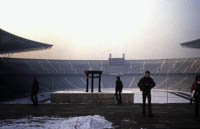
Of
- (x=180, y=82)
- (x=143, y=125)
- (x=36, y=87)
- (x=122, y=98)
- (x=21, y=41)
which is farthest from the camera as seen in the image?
(x=180, y=82)

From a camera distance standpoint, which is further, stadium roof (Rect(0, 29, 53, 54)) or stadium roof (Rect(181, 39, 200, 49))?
stadium roof (Rect(181, 39, 200, 49))

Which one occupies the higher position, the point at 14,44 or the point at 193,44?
the point at 193,44

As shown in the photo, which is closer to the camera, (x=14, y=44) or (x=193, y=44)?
(x=14, y=44)

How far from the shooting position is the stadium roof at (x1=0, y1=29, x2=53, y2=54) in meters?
36.3

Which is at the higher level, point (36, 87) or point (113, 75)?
point (36, 87)

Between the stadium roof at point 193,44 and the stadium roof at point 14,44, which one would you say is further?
the stadium roof at point 193,44

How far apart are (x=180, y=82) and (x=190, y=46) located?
12919 millimetres

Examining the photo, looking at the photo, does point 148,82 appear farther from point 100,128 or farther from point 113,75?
point 113,75

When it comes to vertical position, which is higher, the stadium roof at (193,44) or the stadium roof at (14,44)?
the stadium roof at (193,44)

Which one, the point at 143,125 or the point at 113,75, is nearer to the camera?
the point at 143,125

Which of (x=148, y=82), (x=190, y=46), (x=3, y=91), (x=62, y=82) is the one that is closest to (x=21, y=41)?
(x=3, y=91)

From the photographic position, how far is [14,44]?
140 feet

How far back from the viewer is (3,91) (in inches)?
1293

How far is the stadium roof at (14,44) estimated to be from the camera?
36.3 meters
